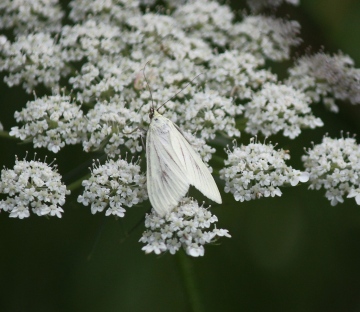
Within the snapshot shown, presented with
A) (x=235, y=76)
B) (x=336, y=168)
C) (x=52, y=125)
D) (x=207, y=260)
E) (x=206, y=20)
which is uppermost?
(x=206, y=20)

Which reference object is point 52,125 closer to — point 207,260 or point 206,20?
point 206,20

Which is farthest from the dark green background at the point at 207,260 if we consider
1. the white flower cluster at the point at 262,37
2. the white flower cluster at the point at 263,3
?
the white flower cluster at the point at 262,37

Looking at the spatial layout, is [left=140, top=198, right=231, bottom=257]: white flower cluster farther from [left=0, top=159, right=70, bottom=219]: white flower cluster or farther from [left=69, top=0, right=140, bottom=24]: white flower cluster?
[left=69, top=0, right=140, bottom=24]: white flower cluster

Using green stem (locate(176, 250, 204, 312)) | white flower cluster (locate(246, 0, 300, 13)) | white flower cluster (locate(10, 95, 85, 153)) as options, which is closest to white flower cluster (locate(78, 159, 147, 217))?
white flower cluster (locate(10, 95, 85, 153))

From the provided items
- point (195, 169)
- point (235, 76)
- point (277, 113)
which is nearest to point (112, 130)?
point (195, 169)

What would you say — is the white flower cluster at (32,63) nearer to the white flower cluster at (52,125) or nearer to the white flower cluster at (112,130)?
the white flower cluster at (52,125)

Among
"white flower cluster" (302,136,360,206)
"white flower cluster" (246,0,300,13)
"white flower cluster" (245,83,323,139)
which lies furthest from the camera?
"white flower cluster" (246,0,300,13)
